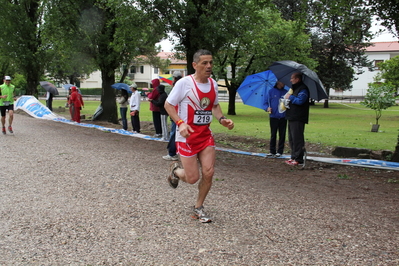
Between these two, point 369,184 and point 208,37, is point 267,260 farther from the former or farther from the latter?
point 208,37

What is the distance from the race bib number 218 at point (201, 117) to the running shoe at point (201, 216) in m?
1.04

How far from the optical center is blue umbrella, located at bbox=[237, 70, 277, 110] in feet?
Result: 35.1

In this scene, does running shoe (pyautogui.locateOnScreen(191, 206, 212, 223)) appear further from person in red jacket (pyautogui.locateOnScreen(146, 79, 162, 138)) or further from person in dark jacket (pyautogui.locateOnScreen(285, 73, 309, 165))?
person in red jacket (pyautogui.locateOnScreen(146, 79, 162, 138))

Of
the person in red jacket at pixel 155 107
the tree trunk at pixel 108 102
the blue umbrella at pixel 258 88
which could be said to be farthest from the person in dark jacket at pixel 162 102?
the tree trunk at pixel 108 102

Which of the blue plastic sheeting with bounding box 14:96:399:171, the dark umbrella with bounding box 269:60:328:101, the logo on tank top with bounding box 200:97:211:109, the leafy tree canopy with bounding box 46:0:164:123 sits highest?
the leafy tree canopy with bounding box 46:0:164:123

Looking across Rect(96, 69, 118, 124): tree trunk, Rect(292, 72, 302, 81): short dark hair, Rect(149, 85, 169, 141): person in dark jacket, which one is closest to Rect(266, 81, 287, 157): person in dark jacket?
Rect(292, 72, 302, 81): short dark hair

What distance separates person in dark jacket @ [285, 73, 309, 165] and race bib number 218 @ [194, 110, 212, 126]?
440 centimetres

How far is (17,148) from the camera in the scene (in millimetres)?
10672

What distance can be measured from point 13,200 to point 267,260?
3717mm

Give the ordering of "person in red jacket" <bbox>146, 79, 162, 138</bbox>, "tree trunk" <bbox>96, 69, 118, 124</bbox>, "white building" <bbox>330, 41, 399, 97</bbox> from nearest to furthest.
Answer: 1. "person in red jacket" <bbox>146, 79, 162, 138</bbox>
2. "tree trunk" <bbox>96, 69, 118, 124</bbox>
3. "white building" <bbox>330, 41, 399, 97</bbox>

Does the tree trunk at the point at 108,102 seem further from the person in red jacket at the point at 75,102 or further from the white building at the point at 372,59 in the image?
the white building at the point at 372,59

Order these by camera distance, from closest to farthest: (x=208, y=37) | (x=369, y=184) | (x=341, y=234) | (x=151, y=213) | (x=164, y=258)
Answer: (x=164, y=258) < (x=341, y=234) < (x=151, y=213) < (x=369, y=184) < (x=208, y=37)

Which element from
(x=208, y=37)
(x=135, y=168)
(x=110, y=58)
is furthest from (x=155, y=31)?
(x=135, y=168)

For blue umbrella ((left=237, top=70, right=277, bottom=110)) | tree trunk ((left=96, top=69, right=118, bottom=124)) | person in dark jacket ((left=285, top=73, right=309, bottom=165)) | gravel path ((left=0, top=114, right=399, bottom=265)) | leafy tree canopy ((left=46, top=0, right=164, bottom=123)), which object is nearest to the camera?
gravel path ((left=0, top=114, right=399, bottom=265))
